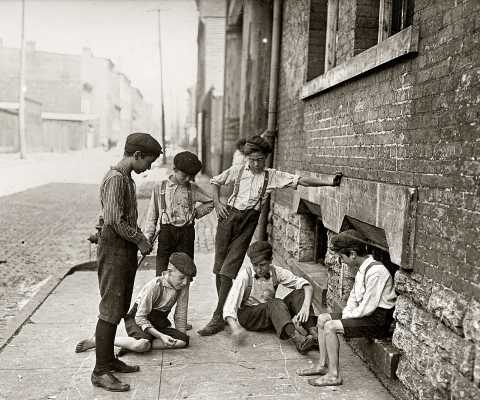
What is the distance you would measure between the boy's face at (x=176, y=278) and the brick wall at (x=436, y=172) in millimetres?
1674

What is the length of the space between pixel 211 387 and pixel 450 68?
2.64m

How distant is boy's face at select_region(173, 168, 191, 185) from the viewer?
5090 millimetres

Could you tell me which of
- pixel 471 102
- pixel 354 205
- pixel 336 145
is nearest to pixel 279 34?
pixel 336 145

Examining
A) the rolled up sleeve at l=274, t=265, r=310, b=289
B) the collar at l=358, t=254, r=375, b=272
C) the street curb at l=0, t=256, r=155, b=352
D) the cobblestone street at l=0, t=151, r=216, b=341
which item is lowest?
the cobblestone street at l=0, t=151, r=216, b=341

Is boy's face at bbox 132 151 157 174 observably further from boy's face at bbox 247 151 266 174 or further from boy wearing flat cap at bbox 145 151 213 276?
boy's face at bbox 247 151 266 174

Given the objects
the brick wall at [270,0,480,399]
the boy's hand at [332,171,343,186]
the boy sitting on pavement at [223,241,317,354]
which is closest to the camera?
the brick wall at [270,0,480,399]

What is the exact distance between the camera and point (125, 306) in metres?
4.11

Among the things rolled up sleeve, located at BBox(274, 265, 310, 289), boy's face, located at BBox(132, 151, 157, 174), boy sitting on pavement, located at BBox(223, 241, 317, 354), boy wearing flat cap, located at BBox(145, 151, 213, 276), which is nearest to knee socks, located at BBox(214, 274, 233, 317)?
boy sitting on pavement, located at BBox(223, 241, 317, 354)

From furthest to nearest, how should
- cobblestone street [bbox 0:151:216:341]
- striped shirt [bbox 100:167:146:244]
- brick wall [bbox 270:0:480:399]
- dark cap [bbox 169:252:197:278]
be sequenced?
cobblestone street [bbox 0:151:216:341] < dark cap [bbox 169:252:197:278] < striped shirt [bbox 100:167:146:244] < brick wall [bbox 270:0:480:399]

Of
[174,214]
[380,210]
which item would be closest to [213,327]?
[174,214]

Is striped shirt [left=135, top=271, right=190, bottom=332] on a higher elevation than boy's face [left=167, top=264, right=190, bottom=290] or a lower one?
lower

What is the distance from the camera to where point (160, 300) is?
4785mm

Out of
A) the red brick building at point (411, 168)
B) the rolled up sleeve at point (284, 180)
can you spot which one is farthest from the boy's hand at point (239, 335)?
the rolled up sleeve at point (284, 180)

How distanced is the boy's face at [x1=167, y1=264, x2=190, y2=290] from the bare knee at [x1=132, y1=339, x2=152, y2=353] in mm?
495
